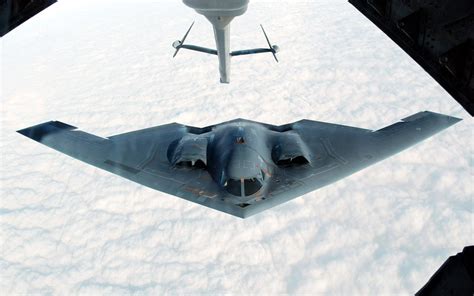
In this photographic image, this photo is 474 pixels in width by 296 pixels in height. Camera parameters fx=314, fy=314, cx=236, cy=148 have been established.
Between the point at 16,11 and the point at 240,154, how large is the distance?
9212 millimetres

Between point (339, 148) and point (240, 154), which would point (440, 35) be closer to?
point (240, 154)

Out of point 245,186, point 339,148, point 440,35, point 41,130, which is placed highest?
point 440,35

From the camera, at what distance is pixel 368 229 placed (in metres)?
17.8

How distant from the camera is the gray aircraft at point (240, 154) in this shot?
11.7m

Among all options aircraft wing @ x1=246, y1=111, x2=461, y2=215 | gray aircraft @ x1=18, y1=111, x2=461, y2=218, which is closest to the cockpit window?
gray aircraft @ x1=18, y1=111, x2=461, y2=218

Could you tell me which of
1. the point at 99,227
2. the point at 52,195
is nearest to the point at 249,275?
the point at 99,227

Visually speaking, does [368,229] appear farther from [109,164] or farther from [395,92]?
[395,92]

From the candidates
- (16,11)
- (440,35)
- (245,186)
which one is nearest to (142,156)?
(245,186)

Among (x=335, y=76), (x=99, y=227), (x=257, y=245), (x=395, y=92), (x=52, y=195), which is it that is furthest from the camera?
(x=335, y=76)

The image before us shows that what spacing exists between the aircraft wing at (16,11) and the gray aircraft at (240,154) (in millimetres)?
7990

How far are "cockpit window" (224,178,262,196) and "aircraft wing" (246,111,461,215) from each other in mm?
569

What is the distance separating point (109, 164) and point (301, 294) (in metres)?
11.0

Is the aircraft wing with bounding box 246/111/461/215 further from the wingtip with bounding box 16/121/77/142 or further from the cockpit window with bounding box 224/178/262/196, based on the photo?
the wingtip with bounding box 16/121/77/142

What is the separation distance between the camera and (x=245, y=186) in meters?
11.5
